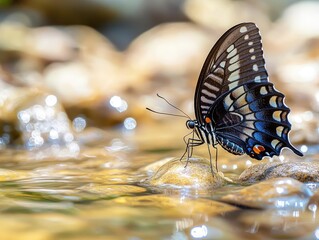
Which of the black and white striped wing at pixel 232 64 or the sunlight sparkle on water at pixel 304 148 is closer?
the black and white striped wing at pixel 232 64

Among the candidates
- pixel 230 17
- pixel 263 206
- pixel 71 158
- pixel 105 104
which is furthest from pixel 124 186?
pixel 230 17

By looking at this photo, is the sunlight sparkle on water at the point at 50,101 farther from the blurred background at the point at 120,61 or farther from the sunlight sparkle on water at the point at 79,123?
the sunlight sparkle on water at the point at 79,123

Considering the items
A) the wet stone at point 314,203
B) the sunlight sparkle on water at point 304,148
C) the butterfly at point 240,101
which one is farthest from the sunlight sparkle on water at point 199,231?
the sunlight sparkle on water at point 304,148

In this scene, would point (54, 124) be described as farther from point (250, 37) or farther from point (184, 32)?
point (184, 32)

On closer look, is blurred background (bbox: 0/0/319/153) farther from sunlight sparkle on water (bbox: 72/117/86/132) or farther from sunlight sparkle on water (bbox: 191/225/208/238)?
sunlight sparkle on water (bbox: 191/225/208/238)

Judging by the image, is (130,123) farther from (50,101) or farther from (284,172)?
(284,172)

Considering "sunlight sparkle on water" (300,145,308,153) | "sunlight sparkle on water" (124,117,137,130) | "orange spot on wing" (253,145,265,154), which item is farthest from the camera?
"sunlight sparkle on water" (124,117,137,130)

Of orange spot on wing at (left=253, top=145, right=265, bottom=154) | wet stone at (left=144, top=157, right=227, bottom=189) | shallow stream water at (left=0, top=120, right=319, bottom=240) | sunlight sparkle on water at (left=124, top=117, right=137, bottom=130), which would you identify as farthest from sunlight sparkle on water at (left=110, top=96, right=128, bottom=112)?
wet stone at (left=144, top=157, right=227, bottom=189)
